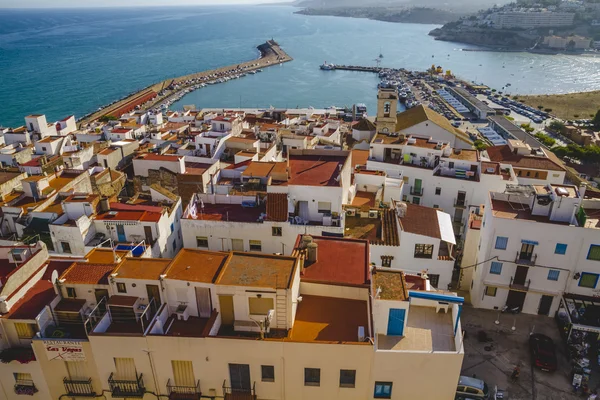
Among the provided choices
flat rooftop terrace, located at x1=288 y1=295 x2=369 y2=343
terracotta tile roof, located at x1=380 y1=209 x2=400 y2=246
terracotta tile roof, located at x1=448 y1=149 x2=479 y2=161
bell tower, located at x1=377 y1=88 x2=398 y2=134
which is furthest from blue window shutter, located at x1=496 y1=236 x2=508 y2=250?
bell tower, located at x1=377 y1=88 x2=398 y2=134

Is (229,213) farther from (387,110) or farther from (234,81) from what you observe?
(234,81)

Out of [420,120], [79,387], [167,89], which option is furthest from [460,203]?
[167,89]

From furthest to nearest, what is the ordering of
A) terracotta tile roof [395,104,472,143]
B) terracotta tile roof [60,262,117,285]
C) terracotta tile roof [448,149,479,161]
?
terracotta tile roof [395,104,472,143] → terracotta tile roof [448,149,479,161] → terracotta tile roof [60,262,117,285]

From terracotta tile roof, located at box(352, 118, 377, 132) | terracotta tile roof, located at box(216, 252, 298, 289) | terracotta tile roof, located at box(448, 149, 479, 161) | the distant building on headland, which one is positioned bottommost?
the distant building on headland

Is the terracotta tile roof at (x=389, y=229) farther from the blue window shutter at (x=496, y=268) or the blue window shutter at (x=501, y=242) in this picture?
the blue window shutter at (x=496, y=268)

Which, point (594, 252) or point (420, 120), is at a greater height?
point (594, 252)

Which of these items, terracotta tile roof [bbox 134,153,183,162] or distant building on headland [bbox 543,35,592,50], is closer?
terracotta tile roof [bbox 134,153,183,162]

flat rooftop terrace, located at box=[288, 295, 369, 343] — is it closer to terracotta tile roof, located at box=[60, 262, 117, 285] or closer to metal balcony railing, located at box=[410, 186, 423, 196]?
terracotta tile roof, located at box=[60, 262, 117, 285]
